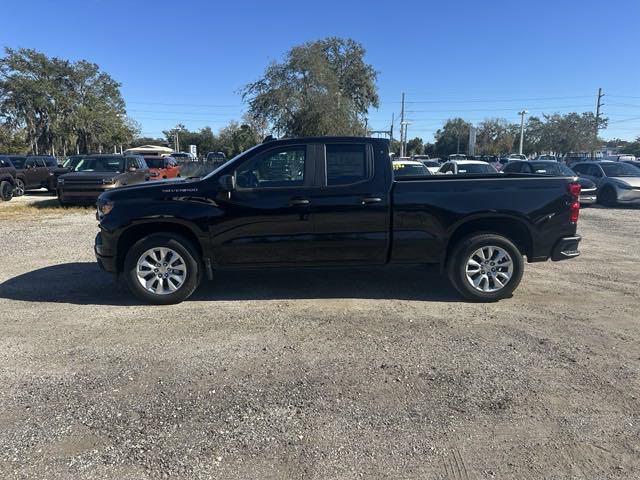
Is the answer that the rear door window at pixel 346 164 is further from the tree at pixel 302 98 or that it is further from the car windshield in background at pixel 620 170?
the tree at pixel 302 98

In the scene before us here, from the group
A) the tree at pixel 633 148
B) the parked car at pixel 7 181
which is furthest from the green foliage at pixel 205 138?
the tree at pixel 633 148

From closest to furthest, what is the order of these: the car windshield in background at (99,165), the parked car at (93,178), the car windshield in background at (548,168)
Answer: the parked car at (93,178) < the car windshield in background at (99,165) < the car windshield in background at (548,168)

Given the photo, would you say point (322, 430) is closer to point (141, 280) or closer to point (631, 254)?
point (141, 280)

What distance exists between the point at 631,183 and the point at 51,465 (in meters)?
18.3

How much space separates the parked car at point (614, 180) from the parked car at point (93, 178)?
53.8 feet

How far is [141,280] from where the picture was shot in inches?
217

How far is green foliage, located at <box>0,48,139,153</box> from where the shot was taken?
2028 inches

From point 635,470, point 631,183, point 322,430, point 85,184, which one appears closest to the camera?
point 635,470

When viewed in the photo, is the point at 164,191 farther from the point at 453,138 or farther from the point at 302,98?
the point at 453,138

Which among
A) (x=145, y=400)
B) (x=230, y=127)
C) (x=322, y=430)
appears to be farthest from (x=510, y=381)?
(x=230, y=127)

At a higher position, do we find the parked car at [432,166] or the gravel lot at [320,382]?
the parked car at [432,166]

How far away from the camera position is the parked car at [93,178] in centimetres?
1474

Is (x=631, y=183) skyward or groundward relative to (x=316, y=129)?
groundward

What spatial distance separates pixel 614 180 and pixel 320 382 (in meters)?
16.6
